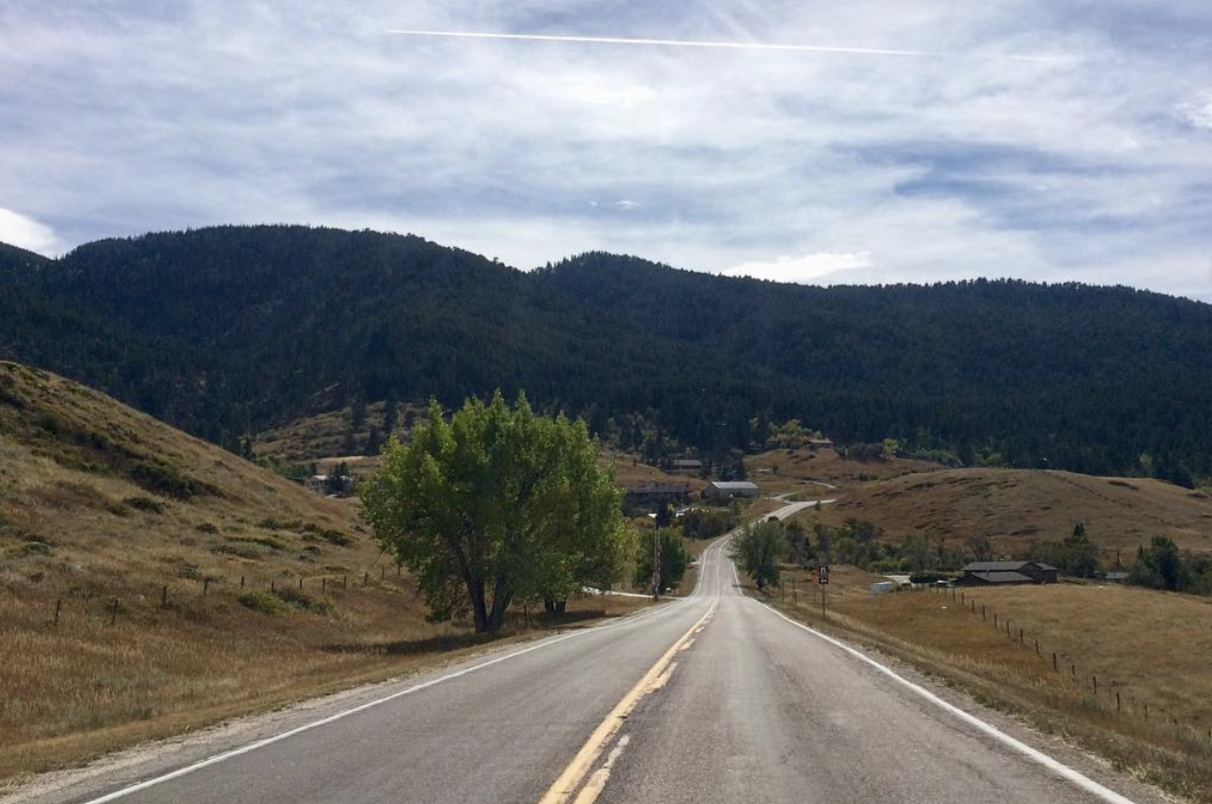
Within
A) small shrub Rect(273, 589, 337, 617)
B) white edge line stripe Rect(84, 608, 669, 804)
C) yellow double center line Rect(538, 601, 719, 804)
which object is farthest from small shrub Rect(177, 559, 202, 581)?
yellow double center line Rect(538, 601, 719, 804)

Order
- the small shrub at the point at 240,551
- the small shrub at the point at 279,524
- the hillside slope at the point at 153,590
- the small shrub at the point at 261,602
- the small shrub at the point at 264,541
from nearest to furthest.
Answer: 1. the hillside slope at the point at 153,590
2. the small shrub at the point at 261,602
3. the small shrub at the point at 240,551
4. the small shrub at the point at 264,541
5. the small shrub at the point at 279,524

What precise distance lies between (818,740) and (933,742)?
4.24 ft

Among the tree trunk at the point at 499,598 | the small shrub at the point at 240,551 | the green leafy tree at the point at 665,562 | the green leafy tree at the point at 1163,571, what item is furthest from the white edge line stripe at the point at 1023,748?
the green leafy tree at the point at 1163,571

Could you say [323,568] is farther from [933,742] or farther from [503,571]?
[933,742]

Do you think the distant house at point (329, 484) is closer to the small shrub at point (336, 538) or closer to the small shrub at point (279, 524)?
the small shrub at point (336, 538)

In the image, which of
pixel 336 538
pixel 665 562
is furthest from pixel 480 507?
pixel 665 562

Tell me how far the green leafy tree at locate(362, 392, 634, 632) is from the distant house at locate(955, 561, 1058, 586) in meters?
81.4

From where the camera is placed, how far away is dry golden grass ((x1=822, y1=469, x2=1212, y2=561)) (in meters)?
155

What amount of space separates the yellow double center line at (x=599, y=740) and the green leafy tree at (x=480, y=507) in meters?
20.9

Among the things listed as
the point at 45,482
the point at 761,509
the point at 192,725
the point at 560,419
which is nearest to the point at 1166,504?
the point at 761,509

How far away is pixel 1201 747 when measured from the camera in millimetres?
13609

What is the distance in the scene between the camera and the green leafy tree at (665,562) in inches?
4006

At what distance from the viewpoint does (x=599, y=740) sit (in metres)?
10.6

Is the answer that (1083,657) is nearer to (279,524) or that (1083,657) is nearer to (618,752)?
(279,524)
